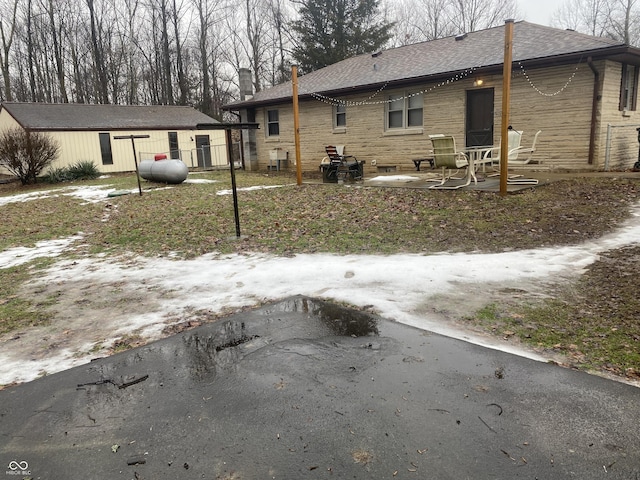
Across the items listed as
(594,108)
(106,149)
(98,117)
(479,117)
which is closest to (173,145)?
(106,149)

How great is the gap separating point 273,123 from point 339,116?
163 inches

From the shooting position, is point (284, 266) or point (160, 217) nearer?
point (284, 266)

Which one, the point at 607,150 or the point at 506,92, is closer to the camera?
the point at 506,92

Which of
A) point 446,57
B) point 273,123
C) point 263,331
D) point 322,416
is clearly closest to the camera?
point 322,416

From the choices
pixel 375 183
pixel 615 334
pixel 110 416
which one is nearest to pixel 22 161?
pixel 375 183

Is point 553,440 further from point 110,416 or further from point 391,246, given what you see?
point 391,246

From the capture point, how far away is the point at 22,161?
68.0ft

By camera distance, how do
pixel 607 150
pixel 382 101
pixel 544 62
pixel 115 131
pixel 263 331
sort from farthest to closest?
1. pixel 115 131
2. pixel 382 101
3. pixel 544 62
4. pixel 607 150
5. pixel 263 331

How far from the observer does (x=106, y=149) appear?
2586 centimetres

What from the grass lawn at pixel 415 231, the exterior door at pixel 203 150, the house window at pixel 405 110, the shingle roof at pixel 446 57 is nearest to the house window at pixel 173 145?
the exterior door at pixel 203 150

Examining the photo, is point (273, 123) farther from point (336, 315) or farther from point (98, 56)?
point (98, 56)

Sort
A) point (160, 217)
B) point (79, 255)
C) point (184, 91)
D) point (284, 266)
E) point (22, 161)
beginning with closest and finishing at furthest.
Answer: point (284, 266) < point (79, 255) < point (160, 217) < point (22, 161) < point (184, 91)

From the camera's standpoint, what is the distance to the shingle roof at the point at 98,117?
947 inches

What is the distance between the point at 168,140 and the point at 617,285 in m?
27.4
